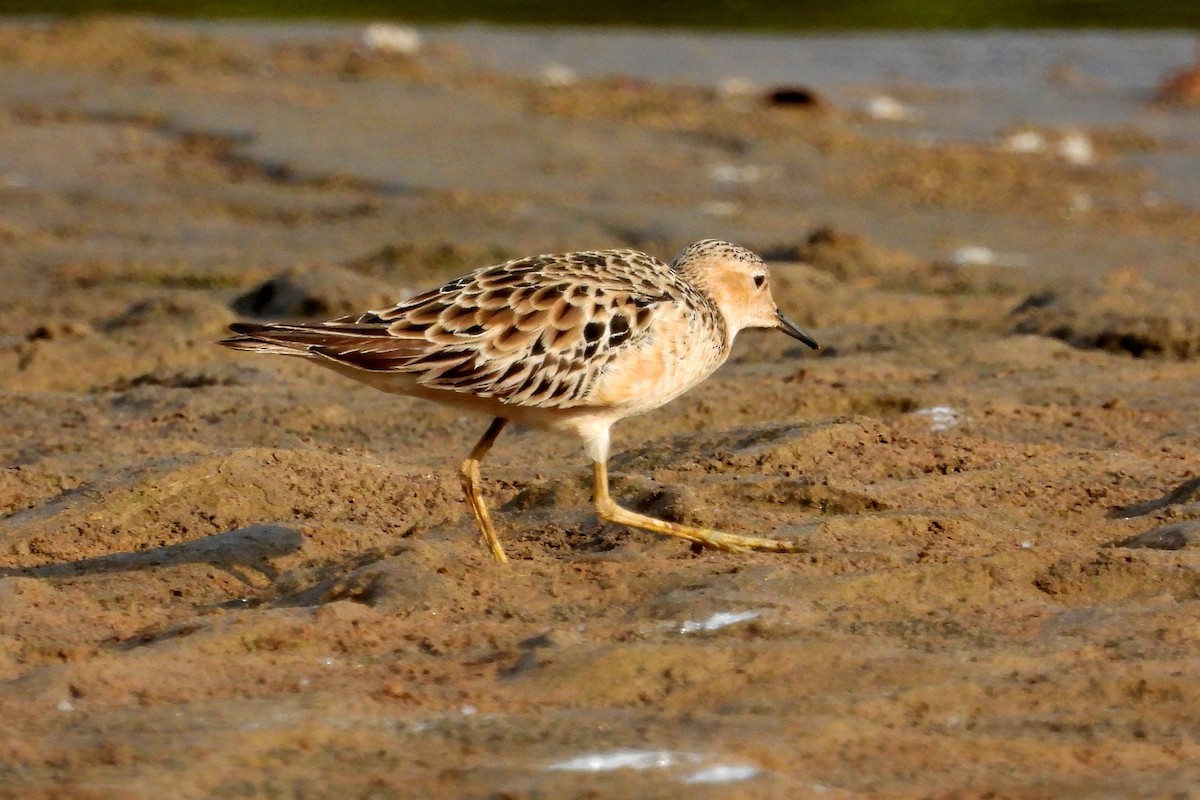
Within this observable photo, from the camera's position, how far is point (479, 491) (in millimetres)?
5945

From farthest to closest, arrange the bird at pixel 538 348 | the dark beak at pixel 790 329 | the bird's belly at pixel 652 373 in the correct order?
1. the dark beak at pixel 790 329
2. the bird's belly at pixel 652 373
3. the bird at pixel 538 348

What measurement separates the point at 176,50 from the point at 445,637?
595 inches

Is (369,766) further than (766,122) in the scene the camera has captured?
No

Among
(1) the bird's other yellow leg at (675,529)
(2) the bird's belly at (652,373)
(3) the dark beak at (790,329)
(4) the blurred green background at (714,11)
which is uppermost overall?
(4) the blurred green background at (714,11)

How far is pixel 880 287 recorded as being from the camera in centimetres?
1044

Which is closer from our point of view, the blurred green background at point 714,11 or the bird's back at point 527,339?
the bird's back at point 527,339

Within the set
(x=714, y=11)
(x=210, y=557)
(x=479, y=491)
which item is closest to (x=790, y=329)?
(x=479, y=491)

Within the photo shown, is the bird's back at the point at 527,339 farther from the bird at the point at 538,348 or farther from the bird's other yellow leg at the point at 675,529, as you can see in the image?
the bird's other yellow leg at the point at 675,529

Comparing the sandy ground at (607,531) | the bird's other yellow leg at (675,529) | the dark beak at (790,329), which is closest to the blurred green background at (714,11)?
the sandy ground at (607,531)

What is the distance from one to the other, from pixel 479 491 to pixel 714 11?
18.9 meters

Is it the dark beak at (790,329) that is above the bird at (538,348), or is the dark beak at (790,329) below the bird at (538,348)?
below

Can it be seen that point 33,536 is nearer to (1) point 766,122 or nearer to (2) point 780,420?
(2) point 780,420

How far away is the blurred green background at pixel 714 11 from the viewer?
75.2ft

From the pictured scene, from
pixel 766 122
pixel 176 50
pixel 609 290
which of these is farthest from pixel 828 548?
pixel 176 50
